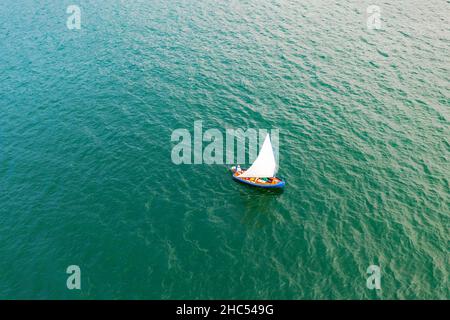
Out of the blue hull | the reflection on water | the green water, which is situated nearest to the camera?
the green water

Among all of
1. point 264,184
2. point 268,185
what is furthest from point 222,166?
point 268,185

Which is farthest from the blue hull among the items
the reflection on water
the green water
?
the green water

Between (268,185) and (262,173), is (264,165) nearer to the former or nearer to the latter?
(262,173)

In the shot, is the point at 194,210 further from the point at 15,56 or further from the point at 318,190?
the point at 15,56

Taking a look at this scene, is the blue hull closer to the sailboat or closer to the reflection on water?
the sailboat

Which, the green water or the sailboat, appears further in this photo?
the sailboat

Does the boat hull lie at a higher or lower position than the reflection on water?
higher
